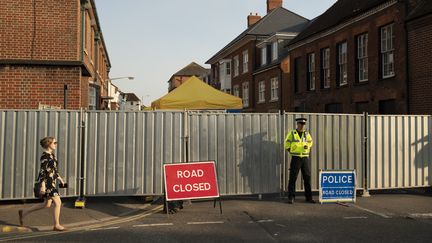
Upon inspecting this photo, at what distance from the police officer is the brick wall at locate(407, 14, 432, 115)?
295 inches

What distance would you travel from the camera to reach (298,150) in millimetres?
9258

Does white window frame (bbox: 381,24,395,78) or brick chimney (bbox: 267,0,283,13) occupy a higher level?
brick chimney (bbox: 267,0,283,13)

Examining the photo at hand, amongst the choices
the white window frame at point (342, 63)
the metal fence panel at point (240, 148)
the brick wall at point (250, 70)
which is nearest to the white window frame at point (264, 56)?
the brick wall at point (250, 70)

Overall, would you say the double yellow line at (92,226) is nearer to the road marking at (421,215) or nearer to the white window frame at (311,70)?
the road marking at (421,215)

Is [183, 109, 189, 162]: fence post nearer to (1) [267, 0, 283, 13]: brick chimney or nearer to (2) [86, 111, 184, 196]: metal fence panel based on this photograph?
(2) [86, 111, 184, 196]: metal fence panel

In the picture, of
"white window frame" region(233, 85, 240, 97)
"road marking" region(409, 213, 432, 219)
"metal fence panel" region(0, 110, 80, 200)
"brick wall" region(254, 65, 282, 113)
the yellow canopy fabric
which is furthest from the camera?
"white window frame" region(233, 85, 240, 97)

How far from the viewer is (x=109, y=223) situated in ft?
25.2

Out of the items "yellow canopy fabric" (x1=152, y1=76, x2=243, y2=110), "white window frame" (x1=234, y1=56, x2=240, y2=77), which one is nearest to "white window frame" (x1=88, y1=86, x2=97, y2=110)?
"yellow canopy fabric" (x1=152, y1=76, x2=243, y2=110)

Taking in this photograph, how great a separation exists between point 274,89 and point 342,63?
1205cm

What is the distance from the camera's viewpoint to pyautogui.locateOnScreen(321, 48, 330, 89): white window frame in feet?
75.4

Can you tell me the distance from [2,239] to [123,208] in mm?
2669

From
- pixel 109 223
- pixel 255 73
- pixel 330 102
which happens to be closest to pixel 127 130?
pixel 109 223

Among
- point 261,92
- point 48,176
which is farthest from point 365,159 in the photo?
point 261,92

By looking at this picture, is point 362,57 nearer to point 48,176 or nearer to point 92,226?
point 92,226
